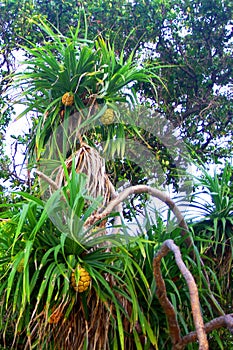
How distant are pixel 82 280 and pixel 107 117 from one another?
1057 millimetres

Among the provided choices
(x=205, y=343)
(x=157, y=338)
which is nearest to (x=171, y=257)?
(x=157, y=338)

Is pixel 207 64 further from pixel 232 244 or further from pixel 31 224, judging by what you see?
pixel 31 224

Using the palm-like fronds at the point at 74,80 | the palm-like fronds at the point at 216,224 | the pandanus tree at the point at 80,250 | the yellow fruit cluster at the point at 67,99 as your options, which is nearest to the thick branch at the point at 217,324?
the pandanus tree at the point at 80,250

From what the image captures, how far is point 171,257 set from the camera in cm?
287

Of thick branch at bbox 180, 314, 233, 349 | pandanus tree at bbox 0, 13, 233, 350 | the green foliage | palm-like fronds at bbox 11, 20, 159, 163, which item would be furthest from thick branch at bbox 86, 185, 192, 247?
palm-like fronds at bbox 11, 20, 159, 163

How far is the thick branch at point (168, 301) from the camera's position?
69.7 inches

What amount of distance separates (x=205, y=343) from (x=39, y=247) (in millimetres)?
1097

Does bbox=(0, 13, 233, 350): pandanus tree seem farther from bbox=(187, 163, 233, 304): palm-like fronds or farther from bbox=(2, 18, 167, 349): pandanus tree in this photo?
bbox=(187, 163, 233, 304): palm-like fronds

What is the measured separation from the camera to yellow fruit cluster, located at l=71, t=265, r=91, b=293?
8.19 feet

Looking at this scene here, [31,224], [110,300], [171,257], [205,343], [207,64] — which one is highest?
[207,64]

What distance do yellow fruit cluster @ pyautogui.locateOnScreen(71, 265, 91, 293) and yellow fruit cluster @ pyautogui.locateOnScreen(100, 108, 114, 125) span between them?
0.99m

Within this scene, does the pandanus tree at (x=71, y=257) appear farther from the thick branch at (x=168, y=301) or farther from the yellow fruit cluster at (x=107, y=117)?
the thick branch at (x=168, y=301)

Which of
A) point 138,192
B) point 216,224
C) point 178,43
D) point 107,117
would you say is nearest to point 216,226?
point 216,224

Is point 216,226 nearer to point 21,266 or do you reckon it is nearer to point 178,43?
point 21,266
